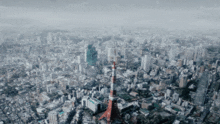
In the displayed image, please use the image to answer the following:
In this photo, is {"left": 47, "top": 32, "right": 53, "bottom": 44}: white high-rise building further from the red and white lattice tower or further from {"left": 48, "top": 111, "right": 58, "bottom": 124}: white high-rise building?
the red and white lattice tower

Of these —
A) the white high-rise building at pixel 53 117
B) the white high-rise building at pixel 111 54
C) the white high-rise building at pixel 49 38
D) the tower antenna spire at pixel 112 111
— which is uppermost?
the white high-rise building at pixel 49 38

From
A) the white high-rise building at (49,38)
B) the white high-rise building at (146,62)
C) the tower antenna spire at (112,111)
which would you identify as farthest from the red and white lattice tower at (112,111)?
the white high-rise building at (49,38)

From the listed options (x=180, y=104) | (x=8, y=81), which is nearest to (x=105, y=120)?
(x=180, y=104)

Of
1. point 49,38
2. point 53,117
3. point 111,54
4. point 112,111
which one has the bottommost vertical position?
point 53,117

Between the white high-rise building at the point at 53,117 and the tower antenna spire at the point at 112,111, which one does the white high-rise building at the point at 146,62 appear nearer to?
the tower antenna spire at the point at 112,111

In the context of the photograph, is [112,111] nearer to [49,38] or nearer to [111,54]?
[111,54]

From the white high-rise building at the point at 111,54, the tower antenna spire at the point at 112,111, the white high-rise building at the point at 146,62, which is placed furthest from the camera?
the white high-rise building at the point at 146,62

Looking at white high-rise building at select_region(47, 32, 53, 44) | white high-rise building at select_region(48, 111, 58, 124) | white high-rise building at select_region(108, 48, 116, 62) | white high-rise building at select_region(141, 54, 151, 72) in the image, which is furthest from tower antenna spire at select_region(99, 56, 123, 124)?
white high-rise building at select_region(47, 32, 53, 44)

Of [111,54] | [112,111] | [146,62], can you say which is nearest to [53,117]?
[112,111]

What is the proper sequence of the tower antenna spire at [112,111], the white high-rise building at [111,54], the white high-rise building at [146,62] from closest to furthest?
1. the tower antenna spire at [112,111]
2. the white high-rise building at [111,54]
3. the white high-rise building at [146,62]

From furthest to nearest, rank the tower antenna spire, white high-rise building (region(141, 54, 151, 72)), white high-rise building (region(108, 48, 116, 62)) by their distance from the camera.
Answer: white high-rise building (region(141, 54, 151, 72)), white high-rise building (region(108, 48, 116, 62)), the tower antenna spire

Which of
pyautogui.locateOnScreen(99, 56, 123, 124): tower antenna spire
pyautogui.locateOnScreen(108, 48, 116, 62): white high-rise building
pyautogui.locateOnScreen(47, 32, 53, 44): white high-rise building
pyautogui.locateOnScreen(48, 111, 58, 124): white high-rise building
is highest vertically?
pyautogui.locateOnScreen(47, 32, 53, 44): white high-rise building

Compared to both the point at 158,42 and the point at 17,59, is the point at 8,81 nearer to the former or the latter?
the point at 17,59
